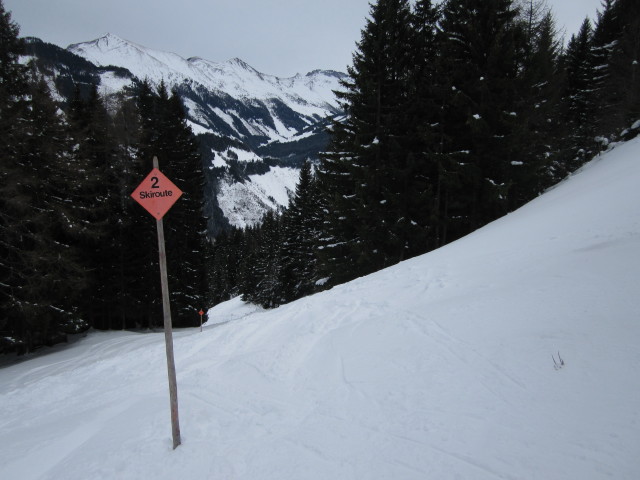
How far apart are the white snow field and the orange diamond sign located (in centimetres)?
346

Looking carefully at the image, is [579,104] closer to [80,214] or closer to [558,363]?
[558,363]

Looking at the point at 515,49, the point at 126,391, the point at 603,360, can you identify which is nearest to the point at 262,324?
the point at 126,391

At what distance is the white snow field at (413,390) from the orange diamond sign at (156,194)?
3.46 m

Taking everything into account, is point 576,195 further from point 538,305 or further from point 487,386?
point 487,386

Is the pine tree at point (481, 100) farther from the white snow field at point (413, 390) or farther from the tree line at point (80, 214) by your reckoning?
the tree line at point (80, 214)

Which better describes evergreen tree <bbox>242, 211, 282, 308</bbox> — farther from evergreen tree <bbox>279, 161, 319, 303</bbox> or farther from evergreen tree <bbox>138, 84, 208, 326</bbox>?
evergreen tree <bbox>138, 84, 208, 326</bbox>

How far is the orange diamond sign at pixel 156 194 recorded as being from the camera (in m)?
4.71

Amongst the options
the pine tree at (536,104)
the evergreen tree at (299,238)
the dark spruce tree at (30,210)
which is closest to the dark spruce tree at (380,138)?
the pine tree at (536,104)

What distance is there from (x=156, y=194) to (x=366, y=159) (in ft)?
43.9

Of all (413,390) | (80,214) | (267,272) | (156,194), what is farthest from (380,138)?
(267,272)

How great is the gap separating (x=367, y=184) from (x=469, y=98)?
582 cm

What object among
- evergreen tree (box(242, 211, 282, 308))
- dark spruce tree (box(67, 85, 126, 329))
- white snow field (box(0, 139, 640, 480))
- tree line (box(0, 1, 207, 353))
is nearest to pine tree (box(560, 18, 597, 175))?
white snow field (box(0, 139, 640, 480))

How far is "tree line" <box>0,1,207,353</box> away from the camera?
41.4 ft

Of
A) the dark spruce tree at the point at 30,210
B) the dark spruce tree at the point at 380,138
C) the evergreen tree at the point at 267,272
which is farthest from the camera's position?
the evergreen tree at the point at 267,272
